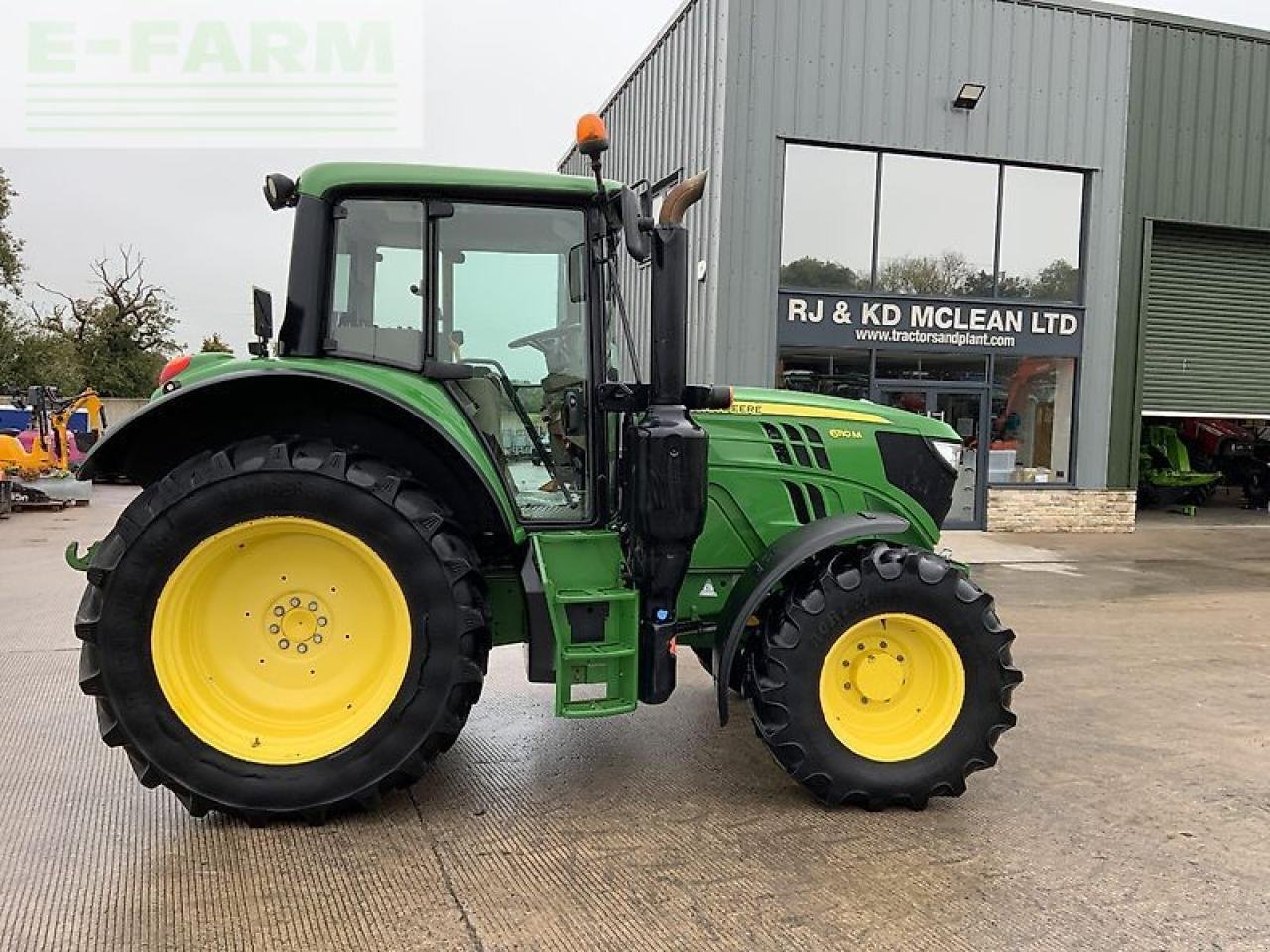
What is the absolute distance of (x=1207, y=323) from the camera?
45.3ft

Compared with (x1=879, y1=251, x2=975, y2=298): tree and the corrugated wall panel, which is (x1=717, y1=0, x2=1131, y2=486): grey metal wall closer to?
the corrugated wall panel

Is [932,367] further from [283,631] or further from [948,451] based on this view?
[283,631]

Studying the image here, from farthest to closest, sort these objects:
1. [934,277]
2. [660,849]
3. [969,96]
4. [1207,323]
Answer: [1207,323] < [934,277] < [969,96] < [660,849]

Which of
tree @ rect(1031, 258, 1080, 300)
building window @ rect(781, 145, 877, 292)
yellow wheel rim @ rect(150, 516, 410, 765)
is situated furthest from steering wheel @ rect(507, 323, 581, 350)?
tree @ rect(1031, 258, 1080, 300)

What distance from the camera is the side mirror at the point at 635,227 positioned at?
10.9 ft

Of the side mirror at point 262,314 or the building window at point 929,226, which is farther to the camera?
the building window at point 929,226

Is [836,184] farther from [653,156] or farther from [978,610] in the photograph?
[978,610]

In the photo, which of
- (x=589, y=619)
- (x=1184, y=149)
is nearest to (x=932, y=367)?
(x=1184, y=149)

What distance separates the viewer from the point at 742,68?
11.3m

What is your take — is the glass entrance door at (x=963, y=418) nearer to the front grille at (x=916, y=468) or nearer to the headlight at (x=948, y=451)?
the headlight at (x=948, y=451)

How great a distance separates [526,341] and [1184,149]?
12975mm

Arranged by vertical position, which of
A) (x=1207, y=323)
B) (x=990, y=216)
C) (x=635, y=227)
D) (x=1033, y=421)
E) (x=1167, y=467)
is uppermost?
(x=990, y=216)

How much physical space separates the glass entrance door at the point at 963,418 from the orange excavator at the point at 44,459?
39.6ft

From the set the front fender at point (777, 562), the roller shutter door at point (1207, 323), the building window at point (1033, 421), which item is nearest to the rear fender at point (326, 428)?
the front fender at point (777, 562)
